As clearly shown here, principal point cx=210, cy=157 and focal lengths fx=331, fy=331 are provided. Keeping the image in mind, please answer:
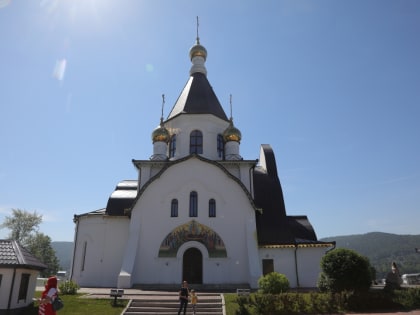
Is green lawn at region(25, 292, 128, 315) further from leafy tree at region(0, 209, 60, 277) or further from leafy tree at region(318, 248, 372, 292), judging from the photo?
leafy tree at region(0, 209, 60, 277)

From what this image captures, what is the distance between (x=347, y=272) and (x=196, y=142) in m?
13.6

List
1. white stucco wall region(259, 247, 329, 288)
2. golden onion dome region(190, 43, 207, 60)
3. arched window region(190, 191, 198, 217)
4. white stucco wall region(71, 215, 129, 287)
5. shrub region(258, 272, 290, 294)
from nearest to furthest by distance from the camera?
shrub region(258, 272, 290, 294) → white stucco wall region(259, 247, 329, 288) → arched window region(190, 191, 198, 217) → white stucco wall region(71, 215, 129, 287) → golden onion dome region(190, 43, 207, 60)

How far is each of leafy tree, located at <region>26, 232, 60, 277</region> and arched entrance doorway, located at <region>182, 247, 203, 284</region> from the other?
97.0 ft

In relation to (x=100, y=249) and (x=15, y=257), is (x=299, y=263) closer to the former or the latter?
(x=100, y=249)

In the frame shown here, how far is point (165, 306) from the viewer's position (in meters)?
12.6

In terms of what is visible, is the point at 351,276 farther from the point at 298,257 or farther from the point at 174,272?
the point at 174,272

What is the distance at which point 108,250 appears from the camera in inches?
790

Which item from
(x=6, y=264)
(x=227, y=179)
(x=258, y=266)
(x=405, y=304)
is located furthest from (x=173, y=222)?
(x=405, y=304)

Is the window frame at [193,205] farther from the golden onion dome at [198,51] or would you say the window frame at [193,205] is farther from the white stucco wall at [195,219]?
the golden onion dome at [198,51]

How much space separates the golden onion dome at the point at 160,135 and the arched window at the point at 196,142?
5.69ft

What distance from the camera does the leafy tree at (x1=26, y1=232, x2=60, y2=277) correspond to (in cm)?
4012

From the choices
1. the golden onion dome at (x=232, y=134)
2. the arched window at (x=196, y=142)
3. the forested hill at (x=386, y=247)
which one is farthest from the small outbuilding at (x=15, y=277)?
the forested hill at (x=386, y=247)

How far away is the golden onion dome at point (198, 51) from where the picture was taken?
2912 cm

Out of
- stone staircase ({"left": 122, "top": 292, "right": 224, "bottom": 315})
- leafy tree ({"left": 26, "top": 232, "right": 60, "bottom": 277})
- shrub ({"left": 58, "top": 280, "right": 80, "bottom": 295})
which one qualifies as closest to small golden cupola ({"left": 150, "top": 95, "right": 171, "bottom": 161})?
shrub ({"left": 58, "top": 280, "right": 80, "bottom": 295})
